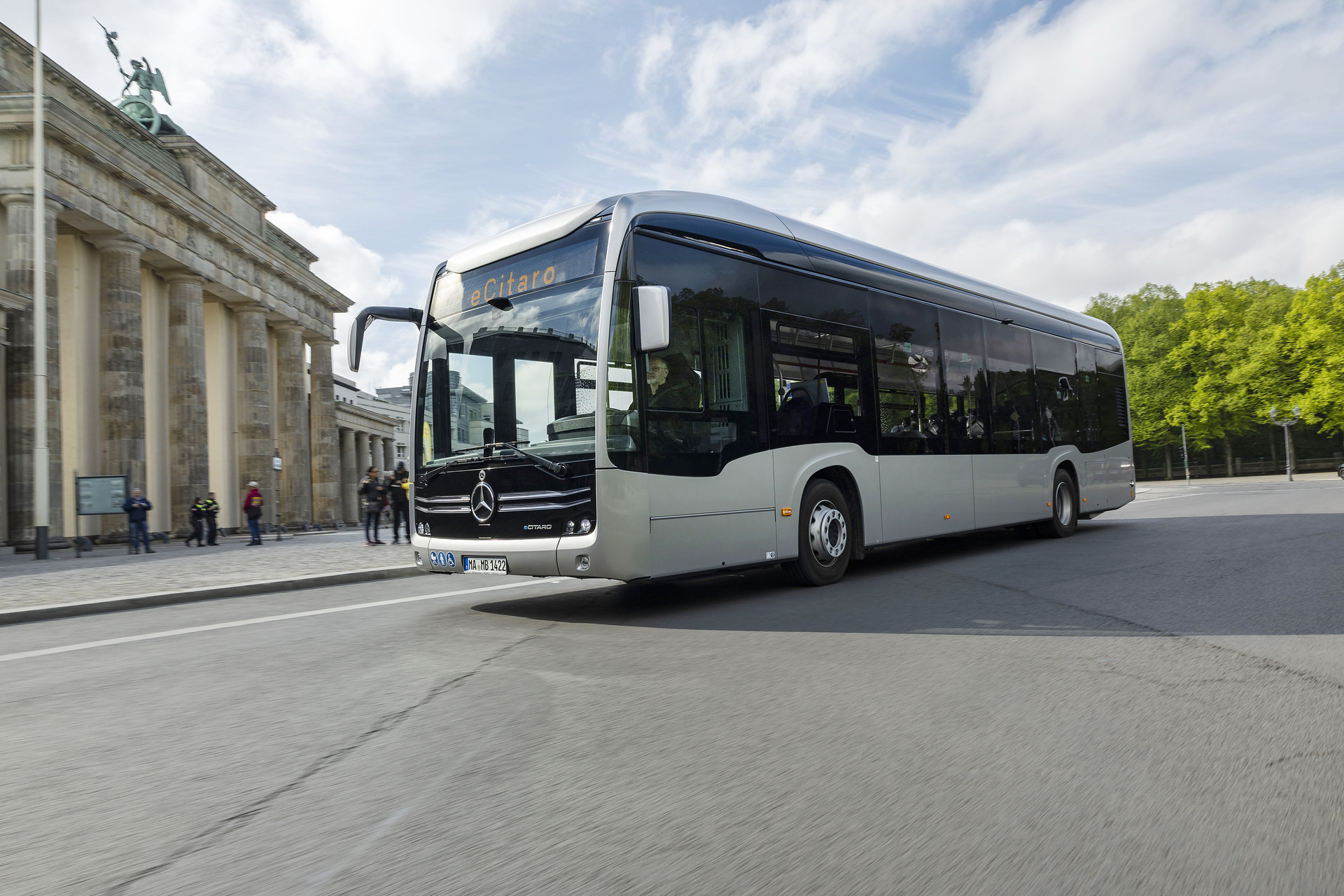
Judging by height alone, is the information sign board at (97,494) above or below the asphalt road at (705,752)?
above

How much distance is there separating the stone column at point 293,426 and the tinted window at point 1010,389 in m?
35.5

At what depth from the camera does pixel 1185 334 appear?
5394 cm

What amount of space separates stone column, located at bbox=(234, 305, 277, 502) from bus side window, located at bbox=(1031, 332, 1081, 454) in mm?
32362

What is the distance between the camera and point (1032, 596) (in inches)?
313

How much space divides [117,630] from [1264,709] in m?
8.52

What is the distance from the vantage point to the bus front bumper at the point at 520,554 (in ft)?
23.5

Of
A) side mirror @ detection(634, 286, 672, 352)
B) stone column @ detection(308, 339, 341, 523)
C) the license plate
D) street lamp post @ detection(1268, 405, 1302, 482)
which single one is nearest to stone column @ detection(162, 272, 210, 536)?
stone column @ detection(308, 339, 341, 523)

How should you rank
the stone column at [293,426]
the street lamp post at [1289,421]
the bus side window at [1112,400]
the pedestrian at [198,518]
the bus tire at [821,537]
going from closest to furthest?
1. the bus tire at [821,537]
2. the bus side window at [1112,400]
3. the pedestrian at [198,518]
4. the stone column at [293,426]
5. the street lamp post at [1289,421]

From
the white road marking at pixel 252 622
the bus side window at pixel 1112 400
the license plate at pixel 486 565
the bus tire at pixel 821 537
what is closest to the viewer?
the white road marking at pixel 252 622

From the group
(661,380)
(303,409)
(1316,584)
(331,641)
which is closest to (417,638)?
(331,641)

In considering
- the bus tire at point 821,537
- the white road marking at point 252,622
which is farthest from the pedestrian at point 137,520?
the bus tire at point 821,537

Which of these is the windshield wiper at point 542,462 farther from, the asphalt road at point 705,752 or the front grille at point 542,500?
the asphalt road at point 705,752

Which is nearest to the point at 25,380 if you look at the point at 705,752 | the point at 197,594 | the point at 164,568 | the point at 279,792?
the point at 164,568

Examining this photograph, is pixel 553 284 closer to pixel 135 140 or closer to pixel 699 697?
pixel 699 697
